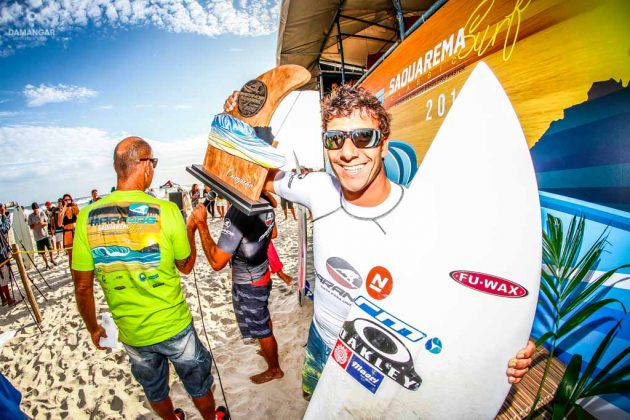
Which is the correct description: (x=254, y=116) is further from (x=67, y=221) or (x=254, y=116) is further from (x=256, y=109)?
(x=67, y=221)

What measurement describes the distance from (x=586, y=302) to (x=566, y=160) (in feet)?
2.80

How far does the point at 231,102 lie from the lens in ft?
5.65

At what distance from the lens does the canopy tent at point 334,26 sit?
175 inches

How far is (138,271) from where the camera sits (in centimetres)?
176

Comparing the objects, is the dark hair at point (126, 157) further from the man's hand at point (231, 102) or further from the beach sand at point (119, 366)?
the beach sand at point (119, 366)

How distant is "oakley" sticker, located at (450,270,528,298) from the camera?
126cm

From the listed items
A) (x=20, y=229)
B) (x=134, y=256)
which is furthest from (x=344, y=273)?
(x=20, y=229)

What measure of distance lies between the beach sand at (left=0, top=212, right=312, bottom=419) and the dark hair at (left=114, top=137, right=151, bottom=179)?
7.73 feet

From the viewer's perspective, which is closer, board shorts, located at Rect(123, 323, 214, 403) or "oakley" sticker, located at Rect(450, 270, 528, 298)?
"oakley" sticker, located at Rect(450, 270, 528, 298)

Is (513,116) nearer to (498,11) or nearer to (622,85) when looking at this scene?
(622,85)

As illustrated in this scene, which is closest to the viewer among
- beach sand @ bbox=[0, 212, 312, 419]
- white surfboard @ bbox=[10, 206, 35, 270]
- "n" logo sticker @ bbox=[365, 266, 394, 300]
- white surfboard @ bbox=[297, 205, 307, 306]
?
"n" logo sticker @ bbox=[365, 266, 394, 300]

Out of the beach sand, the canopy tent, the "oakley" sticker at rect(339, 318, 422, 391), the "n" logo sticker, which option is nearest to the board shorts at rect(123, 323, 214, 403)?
the beach sand

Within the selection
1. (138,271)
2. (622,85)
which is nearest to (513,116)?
(622,85)

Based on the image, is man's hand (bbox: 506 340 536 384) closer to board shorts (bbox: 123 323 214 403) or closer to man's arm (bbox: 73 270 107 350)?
board shorts (bbox: 123 323 214 403)
